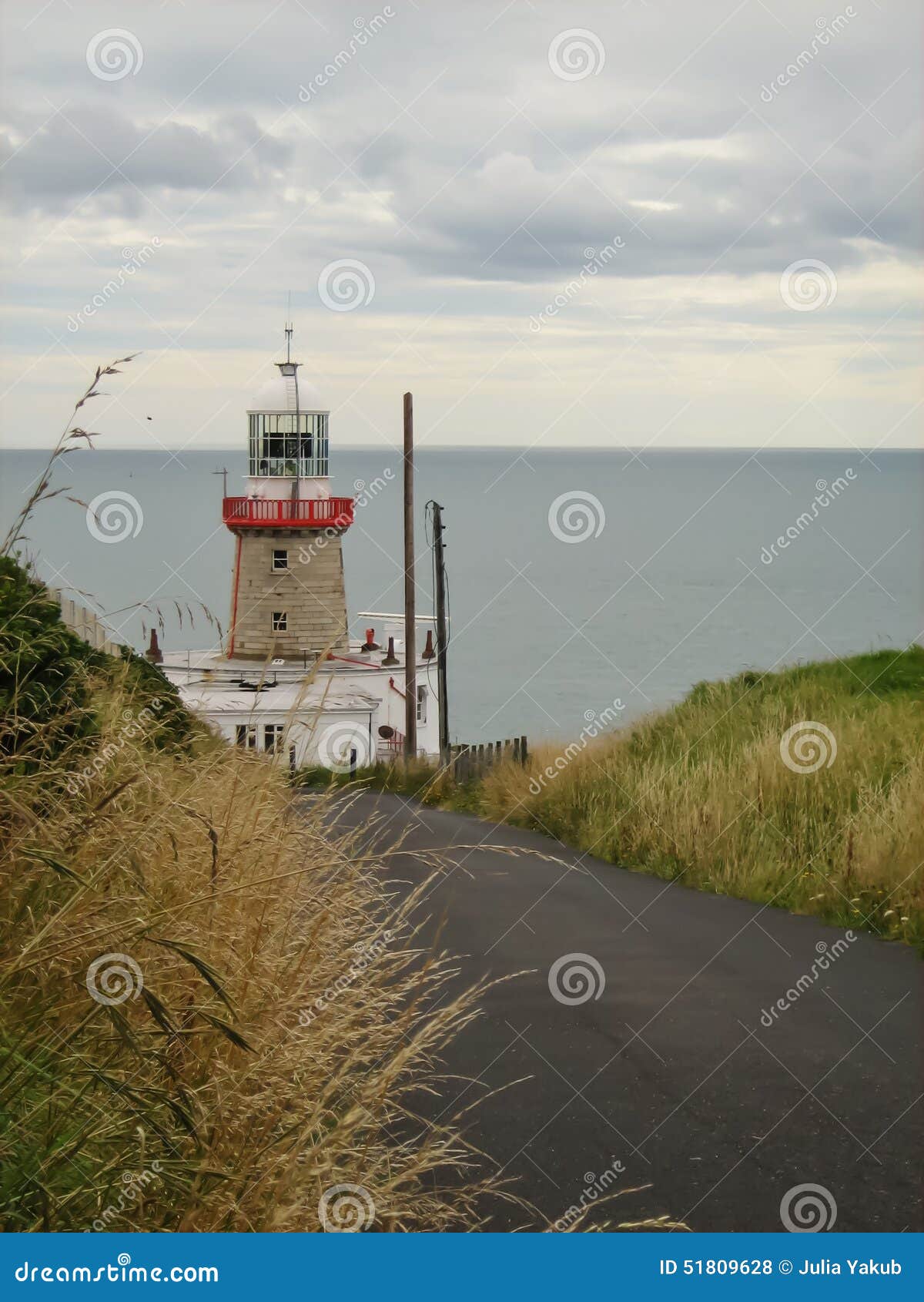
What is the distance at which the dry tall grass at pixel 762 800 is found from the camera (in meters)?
9.62

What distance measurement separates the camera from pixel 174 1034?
2895 millimetres

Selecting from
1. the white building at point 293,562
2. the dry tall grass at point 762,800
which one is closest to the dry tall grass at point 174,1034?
the dry tall grass at point 762,800

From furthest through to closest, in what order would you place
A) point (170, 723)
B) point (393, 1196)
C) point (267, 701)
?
1. point (267, 701)
2. point (170, 723)
3. point (393, 1196)

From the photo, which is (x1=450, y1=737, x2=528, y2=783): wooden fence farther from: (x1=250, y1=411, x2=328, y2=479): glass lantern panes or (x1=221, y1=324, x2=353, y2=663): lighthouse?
(x1=250, y1=411, x2=328, y2=479): glass lantern panes

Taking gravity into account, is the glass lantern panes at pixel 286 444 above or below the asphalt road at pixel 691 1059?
above

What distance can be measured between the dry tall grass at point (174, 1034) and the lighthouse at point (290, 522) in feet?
92.9

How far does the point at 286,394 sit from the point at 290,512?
3.02 meters

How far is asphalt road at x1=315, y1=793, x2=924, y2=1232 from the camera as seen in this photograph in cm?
519

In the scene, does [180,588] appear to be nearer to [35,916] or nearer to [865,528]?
[865,528]

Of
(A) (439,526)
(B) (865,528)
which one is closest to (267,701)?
(A) (439,526)

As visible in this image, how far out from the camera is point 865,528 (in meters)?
156

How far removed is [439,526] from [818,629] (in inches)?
2477

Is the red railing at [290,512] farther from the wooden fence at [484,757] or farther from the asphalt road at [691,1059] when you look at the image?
the asphalt road at [691,1059]

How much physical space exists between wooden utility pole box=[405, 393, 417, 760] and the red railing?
16.6 feet
